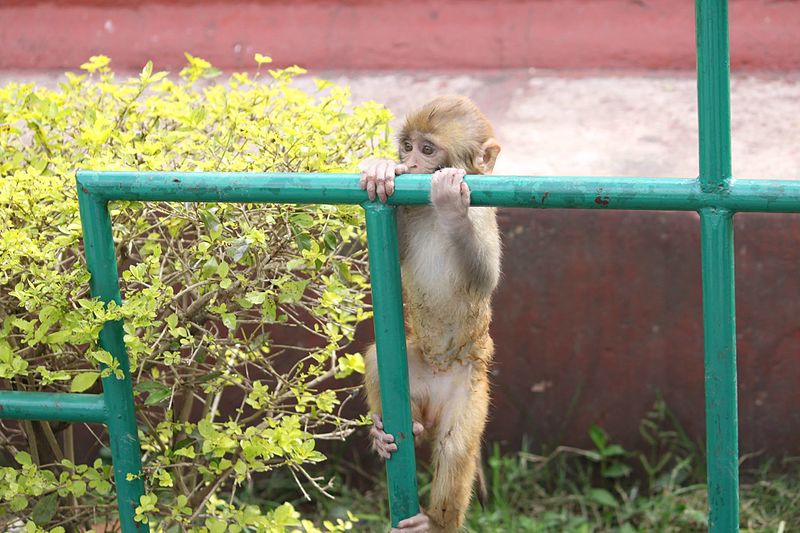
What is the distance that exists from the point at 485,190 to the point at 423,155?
0.95 meters

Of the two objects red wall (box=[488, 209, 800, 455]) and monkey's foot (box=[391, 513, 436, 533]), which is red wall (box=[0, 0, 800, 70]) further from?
monkey's foot (box=[391, 513, 436, 533])

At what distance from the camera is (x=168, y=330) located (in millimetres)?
3104

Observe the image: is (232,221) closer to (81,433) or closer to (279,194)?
(279,194)

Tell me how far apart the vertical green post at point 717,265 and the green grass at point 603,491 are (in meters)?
1.97

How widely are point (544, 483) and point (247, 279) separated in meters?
2.20

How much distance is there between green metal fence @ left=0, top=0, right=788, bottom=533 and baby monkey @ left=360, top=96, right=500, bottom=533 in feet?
1.67

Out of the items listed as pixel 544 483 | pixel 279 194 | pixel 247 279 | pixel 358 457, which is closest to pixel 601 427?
pixel 544 483

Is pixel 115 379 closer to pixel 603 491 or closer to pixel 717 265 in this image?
pixel 717 265

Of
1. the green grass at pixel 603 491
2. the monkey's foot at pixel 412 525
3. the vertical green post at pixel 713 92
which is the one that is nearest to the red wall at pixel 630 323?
the green grass at pixel 603 491

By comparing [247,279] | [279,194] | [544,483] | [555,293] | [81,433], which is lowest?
[544,483]

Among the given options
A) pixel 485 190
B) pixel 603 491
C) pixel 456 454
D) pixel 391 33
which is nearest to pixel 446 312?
A: pixel 456 454

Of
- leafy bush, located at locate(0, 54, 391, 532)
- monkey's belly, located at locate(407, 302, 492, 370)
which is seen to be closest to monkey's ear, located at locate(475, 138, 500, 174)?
leafy bush, located at locate(0, 54, 391, 532)

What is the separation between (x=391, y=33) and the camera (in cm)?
600

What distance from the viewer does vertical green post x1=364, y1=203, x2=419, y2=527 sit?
8.36ft
